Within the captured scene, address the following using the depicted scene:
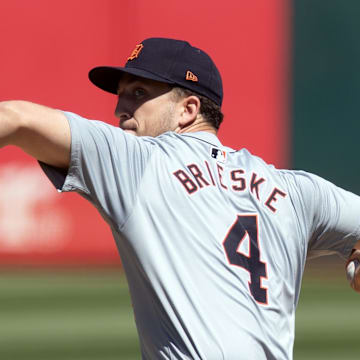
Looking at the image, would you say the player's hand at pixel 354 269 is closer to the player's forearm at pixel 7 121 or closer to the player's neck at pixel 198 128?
the player's neck at pixel 198 128

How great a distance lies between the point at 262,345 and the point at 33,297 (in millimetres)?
5986

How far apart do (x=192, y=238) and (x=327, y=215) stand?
55 cm

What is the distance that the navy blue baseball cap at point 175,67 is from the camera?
2352 millimetres

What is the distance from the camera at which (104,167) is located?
78.9 inches

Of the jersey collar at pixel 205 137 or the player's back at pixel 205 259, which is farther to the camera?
the jersey collar at pixel 205 137

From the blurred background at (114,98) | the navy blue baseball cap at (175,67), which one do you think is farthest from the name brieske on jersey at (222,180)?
the blurred background at (114,98)

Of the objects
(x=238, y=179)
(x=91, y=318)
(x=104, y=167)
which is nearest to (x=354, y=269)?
(x=238, y=179)

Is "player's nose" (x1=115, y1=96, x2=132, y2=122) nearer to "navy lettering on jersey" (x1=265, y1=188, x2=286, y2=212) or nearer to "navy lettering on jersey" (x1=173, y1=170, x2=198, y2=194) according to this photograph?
"navy lettering on jersey" (x1=173, y1=170, x2=198, y2=194)

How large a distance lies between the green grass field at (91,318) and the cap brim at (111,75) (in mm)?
3275

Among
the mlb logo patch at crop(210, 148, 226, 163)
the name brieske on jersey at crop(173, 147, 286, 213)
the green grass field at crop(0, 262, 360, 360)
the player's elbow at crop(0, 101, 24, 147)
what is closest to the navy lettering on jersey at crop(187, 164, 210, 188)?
the name brieske on jersey at crop(173, 147, 286, 213)

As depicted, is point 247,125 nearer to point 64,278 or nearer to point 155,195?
point 64,278

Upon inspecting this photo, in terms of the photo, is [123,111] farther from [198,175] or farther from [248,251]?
[248,251]

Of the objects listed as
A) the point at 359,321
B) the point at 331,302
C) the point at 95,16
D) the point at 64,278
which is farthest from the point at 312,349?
the point at 95,16

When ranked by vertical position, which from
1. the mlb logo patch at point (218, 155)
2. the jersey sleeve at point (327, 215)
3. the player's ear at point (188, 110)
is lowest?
the jersey sleeve at point (327, 215)
